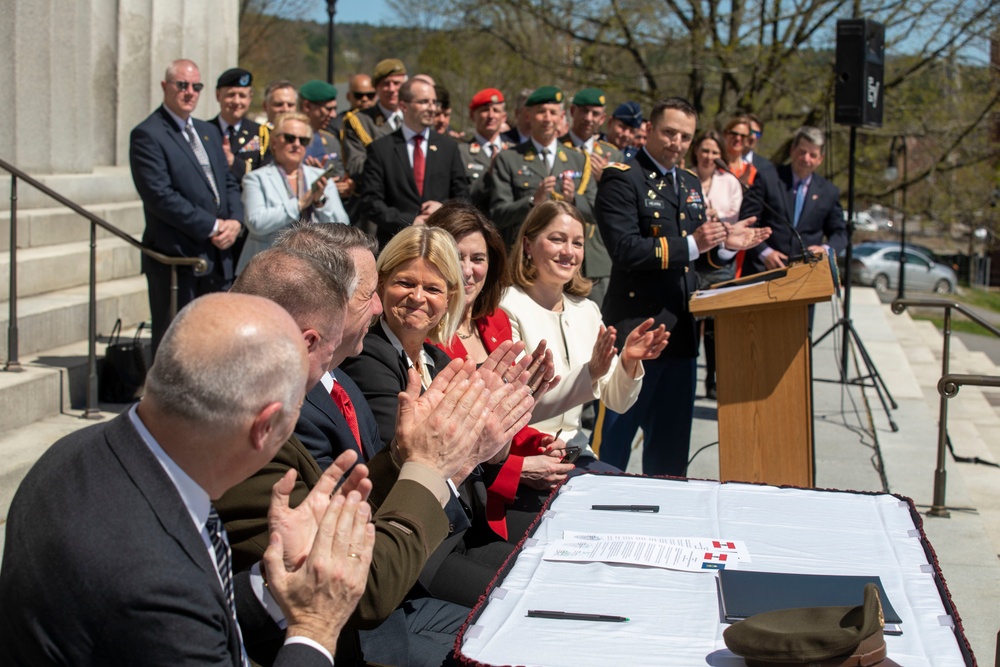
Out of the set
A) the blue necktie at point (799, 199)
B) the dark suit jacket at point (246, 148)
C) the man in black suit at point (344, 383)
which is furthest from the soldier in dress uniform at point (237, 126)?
the man in black suit at point (344, 383)

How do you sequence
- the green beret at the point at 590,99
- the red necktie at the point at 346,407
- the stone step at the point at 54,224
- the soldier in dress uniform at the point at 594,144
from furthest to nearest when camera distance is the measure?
1. the green beret at the point at 590,99
2. the soldier in dress uniform at the point at 594,144
3. the stone step at the point at 54,224
4. the red necktie at the point at 346,407

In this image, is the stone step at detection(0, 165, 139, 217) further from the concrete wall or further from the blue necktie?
the blue necktie

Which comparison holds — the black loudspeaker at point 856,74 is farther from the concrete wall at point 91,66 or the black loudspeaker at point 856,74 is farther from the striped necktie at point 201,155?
the concrete wall at point 91,66

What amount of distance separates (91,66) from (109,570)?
7111 mm

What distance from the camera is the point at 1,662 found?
5.48 feet

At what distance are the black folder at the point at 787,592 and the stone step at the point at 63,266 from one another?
4.87 meters

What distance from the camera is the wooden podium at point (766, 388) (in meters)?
4.77

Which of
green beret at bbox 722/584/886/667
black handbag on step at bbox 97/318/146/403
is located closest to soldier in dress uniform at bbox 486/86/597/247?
black handbag on step at bbox 97/318/146/403

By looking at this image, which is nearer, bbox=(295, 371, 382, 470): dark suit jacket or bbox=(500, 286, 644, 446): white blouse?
bbox=(295, 371, 382, 470): dark suit jacket

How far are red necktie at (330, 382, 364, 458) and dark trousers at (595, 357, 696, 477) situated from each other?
93.6 inches

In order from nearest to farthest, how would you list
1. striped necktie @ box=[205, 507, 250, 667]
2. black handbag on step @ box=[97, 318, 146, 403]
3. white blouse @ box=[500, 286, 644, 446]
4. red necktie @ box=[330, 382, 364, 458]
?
striped necktie @ box=[205, 507, 250, 667]
red necktie @ box=[330, 382, 364, 458]
white blouse @ box=[500, 286, 644, 446]
black handbag on step @ box=[97, 318, 146, 403]

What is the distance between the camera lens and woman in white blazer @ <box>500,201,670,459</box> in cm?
419

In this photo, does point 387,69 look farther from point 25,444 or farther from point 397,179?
point 25,444

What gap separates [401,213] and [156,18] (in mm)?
3432
